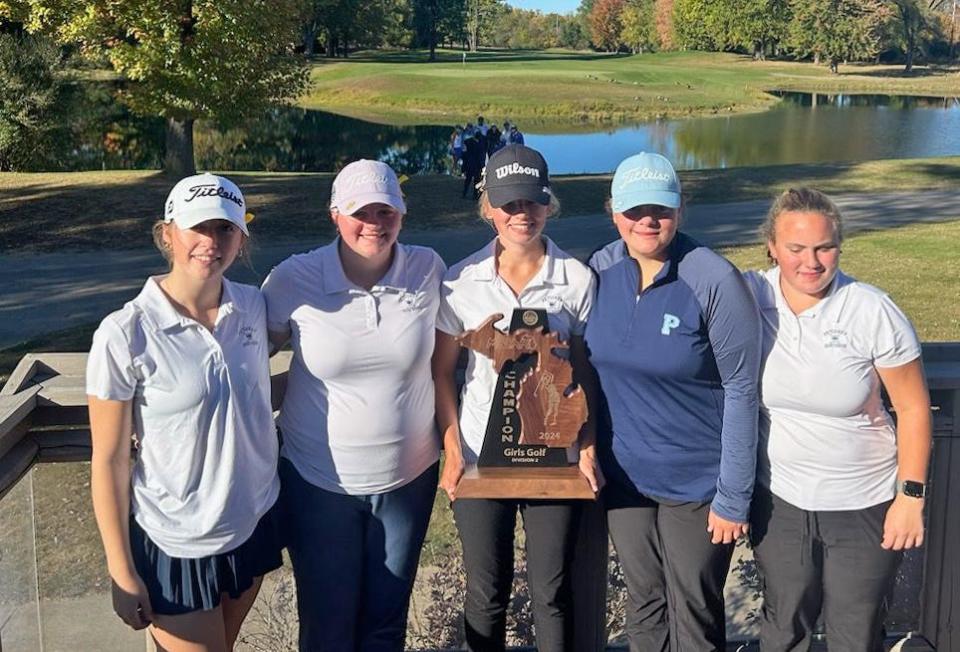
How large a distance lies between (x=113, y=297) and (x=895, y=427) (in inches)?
424

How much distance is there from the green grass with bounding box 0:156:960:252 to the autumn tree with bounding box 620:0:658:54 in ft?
324

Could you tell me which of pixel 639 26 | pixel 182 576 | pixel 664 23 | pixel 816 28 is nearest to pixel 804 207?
pixel 182 576

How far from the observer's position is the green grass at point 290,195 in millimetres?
15586

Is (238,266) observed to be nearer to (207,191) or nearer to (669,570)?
(207,191)

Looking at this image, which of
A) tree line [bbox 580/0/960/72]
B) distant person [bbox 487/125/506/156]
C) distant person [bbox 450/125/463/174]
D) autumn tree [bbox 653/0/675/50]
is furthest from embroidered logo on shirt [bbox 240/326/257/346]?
autumn tree [bbox 653/0/675/50]

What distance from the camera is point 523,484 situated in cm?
286

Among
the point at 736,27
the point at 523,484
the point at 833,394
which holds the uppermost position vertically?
the point at 736,27

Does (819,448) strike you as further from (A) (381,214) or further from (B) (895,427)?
(A) (381,214)

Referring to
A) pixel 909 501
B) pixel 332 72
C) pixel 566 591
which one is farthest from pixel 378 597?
pixel 332 72

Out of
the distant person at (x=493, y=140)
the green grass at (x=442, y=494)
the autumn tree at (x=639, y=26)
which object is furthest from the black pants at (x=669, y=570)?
the autumn tree at (x=639, y=26)

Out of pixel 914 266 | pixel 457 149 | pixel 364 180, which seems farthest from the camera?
pixel 457 149

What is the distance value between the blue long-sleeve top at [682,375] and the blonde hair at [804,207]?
0.78ft

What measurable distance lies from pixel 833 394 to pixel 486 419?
40.0 inches

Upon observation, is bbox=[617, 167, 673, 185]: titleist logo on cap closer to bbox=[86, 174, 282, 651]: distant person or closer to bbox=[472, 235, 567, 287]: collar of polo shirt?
bbox=[472, 235, 567, 287]: collar of polo shirt
